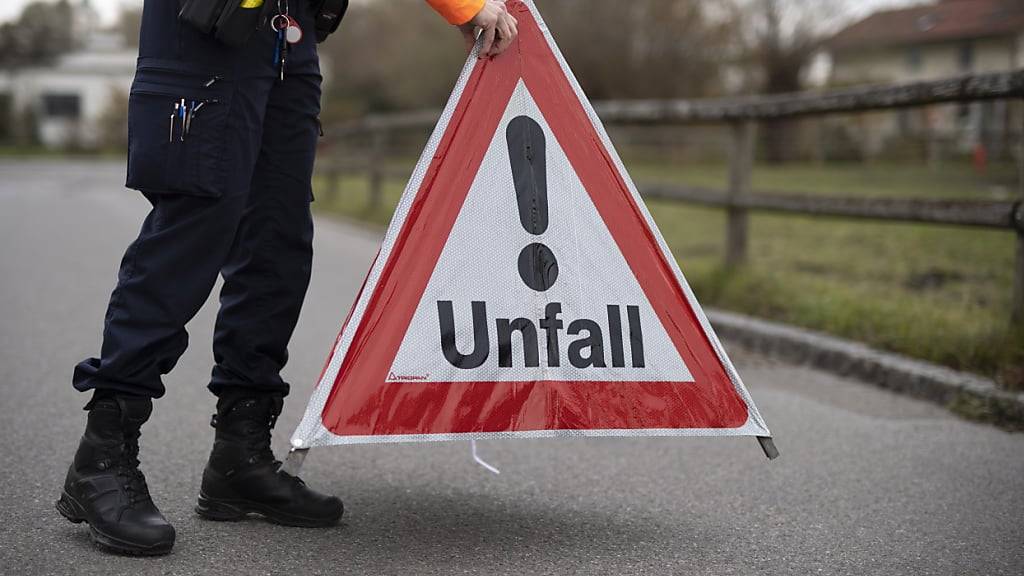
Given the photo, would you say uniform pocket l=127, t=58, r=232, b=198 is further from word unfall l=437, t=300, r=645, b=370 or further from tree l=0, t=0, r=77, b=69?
tree l=0, t=0, r=77, b=69

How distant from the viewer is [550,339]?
2.83m

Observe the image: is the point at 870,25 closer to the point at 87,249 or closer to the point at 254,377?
the point at 87,249

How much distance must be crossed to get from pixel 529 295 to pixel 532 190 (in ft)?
0.88

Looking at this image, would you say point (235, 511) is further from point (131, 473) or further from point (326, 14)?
point (326, 14)

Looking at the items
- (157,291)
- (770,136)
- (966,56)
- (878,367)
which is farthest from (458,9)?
(966,56)

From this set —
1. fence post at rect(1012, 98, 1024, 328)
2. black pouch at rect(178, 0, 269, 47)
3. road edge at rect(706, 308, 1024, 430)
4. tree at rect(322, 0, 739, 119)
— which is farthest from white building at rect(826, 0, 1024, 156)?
black pouch at rect(178, 0, 269, 47)

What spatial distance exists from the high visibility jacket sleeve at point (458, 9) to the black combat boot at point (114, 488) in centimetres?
113

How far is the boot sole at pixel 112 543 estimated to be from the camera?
2518mm

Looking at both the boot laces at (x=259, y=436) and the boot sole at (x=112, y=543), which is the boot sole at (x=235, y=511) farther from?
the boot sole at (x=112, y=543)

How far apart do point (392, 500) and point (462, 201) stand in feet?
2.80

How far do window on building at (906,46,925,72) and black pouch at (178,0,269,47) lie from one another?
164ft

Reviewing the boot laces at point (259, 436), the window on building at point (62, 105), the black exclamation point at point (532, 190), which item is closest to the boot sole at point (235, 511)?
the boot laces at point (259, 436)

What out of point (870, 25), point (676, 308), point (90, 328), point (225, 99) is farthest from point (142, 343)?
point (870, 25)

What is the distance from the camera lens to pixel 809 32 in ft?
121
